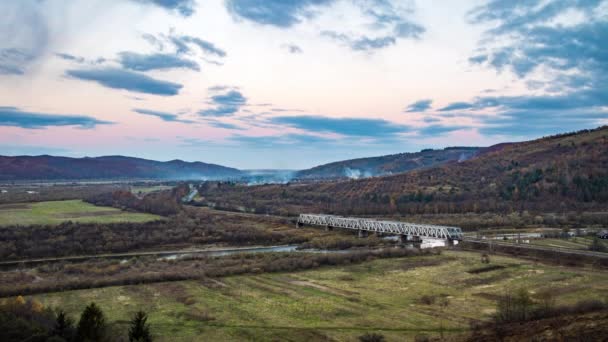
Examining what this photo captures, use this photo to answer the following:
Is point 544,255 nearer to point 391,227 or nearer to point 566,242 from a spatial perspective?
point 566,242

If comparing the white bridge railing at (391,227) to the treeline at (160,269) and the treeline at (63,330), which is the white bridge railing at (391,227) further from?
the treeline at (63,330)

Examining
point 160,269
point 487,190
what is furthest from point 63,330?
→ point 487,190

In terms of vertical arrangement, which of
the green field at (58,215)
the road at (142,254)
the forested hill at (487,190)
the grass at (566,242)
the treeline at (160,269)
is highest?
the forested hill at (487,190)

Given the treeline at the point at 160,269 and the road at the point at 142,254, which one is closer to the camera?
the treeline at the point at 160,269

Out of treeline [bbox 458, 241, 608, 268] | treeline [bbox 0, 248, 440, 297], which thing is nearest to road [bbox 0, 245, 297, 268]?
treeline [bbox 0, 248, 440, 297]

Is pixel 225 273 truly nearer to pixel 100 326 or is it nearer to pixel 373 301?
pixel 373 301

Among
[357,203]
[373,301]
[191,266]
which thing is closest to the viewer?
[373,301]

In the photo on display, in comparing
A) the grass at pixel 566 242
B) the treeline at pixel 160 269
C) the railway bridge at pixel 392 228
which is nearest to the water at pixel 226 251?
the treeline at pixel 160 269

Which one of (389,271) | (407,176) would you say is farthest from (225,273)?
(407,176)

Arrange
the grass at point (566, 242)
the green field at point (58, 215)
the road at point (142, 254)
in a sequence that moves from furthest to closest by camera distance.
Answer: the green field at point (58, 215) → the road at point (142, 254) → the grass at point (566, 242)
